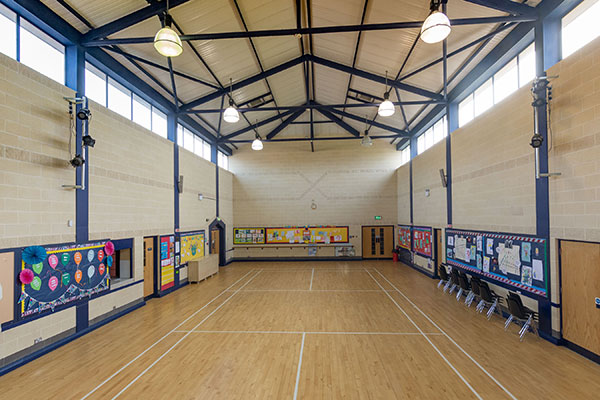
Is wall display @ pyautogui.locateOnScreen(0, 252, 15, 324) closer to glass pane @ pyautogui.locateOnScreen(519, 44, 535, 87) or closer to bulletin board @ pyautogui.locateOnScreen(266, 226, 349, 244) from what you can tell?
glass pane @ pyautogui.locateOnScreen(519, 44, 535, 87)

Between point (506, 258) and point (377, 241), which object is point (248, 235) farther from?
point (506, 258)

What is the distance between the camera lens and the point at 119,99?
26.2 ft

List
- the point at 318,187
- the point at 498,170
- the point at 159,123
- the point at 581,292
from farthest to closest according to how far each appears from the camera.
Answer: the point at 318,187 < the point at 159,123 < the point at 498,170 < the point at 581,292

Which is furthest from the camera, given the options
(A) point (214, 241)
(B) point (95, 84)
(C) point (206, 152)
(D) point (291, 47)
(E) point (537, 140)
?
(A) point (214, 241)

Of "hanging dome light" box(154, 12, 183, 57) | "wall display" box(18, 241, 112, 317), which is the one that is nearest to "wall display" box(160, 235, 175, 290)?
"wall display" box(18, 241, 112, 317)

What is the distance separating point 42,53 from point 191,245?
740cm

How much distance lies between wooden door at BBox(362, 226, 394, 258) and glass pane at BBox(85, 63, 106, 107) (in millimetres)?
13100

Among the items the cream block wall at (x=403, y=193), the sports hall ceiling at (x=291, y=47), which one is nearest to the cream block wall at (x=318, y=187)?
the cream block wall at (x=403, y=193)

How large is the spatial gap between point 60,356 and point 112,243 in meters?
2.56

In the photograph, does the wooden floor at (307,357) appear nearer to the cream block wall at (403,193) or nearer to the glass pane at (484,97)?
the glass pane at (484,97)

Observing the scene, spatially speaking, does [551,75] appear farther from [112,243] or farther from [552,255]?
[112,243]

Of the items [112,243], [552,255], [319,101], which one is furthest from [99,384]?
→ [319,101]

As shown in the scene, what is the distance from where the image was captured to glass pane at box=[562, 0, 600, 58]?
197 inches

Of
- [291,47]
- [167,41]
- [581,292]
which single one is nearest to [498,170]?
[581,292]
